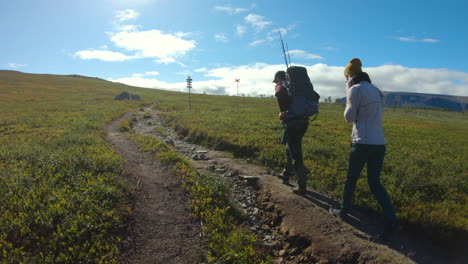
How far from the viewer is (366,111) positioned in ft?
16.0

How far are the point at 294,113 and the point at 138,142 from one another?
1025 centimetres

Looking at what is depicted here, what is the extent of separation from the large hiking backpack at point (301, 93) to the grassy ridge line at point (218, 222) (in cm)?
295

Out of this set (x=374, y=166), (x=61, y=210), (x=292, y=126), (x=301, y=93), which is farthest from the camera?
(x=292, y=126)

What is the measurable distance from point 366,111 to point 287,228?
305 centimetres

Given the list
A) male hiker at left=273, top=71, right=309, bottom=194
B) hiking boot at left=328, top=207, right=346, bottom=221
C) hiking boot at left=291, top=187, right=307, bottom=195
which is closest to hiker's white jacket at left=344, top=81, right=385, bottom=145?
male hiker at left=273, top=71, right=309, bottom=194

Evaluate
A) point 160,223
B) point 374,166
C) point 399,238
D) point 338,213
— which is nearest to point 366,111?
point 374,166

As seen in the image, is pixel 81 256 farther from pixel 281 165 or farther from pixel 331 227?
pixel 281 165

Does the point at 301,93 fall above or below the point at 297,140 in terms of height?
above

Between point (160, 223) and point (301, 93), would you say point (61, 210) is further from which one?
point (301, 93)

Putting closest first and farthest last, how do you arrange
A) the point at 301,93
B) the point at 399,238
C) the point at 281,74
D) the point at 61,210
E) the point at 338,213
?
the point at 61,210
the point at 399,238
the point at 338,213
the point at 301,93
the point at 281,74

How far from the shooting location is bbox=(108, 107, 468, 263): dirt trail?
15.7 feet

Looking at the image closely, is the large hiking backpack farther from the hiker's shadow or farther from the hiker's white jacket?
the hiker's shadow

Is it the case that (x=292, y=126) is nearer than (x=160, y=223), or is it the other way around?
(x=160, y=223)

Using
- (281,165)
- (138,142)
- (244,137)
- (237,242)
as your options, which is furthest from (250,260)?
(138,142)
